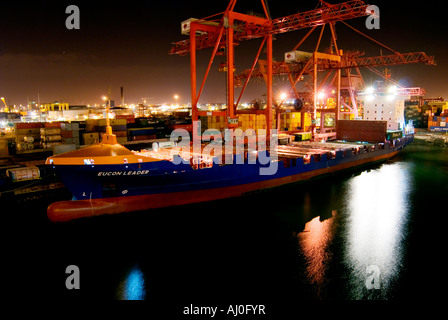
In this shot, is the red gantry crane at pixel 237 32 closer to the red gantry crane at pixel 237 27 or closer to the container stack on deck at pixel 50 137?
the red gantry crane at pixel 237 27

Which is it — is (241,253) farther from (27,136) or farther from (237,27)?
(27,136)

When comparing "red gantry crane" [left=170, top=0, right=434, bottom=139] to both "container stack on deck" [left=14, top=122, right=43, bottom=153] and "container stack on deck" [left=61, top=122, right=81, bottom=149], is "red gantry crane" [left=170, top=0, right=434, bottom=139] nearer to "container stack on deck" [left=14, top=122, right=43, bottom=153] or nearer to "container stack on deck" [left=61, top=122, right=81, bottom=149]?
"container stack on deck" [left=61, top=122, right=81, bottom=149]

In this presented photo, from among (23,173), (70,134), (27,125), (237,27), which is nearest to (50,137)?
(70,134)

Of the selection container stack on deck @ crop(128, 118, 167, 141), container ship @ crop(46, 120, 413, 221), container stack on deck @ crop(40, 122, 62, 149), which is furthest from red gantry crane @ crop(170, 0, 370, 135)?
container stack on deck @ crop(40, 122, 62, 149)

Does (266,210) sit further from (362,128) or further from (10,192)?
(362,128)

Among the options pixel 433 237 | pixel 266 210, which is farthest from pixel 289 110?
pixel 433 237
